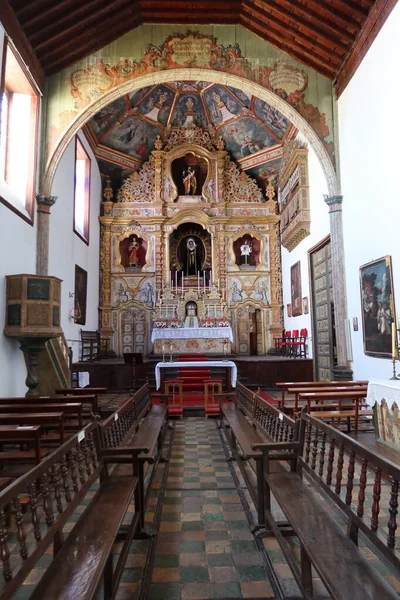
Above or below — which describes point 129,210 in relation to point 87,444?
above

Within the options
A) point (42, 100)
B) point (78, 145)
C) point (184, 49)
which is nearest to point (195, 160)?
point (78, 145)

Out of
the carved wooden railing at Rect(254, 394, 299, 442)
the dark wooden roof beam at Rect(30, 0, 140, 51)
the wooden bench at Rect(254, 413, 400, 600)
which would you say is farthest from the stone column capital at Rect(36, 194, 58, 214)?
the wooden bench at Rect(254, 413, 400, 600)

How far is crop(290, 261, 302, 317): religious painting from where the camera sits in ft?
42.4

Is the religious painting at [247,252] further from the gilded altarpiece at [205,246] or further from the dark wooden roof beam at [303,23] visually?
the dark wooden roof beam at [303,23]

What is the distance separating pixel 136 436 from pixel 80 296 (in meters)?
8.38

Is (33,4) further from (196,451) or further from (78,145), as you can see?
(196,451)

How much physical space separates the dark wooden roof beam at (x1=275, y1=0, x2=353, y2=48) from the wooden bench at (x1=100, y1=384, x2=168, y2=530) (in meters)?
7.88

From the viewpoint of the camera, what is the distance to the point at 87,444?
319cm

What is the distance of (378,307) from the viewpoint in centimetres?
723

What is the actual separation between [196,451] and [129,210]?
37.2 ft

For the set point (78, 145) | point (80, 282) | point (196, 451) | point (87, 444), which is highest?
point (78, 145)

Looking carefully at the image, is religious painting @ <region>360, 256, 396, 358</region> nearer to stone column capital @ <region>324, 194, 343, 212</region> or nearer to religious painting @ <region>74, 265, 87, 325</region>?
stone column capital @ <region>324, 194, 343, 212</region>

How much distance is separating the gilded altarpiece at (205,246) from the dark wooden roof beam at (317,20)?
7103 millimetres

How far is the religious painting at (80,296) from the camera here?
11805mm
